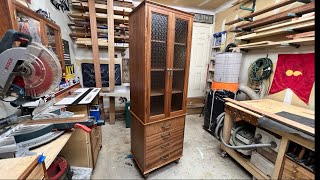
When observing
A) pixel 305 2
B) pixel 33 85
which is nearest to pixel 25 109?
pixel 33 85

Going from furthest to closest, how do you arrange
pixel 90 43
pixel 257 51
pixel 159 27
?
pixel 90 43
pixel 257 51
pixel 159 27

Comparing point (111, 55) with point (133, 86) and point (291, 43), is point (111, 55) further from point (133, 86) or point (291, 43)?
point (291, 43)

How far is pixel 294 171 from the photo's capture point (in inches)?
52.7

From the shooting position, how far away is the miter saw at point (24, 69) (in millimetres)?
840

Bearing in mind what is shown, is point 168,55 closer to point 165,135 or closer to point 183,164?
point 165,135

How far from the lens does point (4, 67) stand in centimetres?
83

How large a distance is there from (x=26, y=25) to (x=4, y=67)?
36.2 inches

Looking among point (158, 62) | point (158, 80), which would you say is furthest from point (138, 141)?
point (158, 62)

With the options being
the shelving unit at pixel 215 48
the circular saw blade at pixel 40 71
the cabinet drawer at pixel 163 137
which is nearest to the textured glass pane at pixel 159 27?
the circular saw blade at pixel 40 71

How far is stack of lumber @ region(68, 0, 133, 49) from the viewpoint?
273 cm

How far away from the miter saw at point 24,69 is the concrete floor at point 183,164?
1.28 meters

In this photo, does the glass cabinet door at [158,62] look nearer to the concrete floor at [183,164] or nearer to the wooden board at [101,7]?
the concrete floor at [183,164]

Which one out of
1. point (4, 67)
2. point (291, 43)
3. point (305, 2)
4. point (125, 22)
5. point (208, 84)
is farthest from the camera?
point (208, 84)

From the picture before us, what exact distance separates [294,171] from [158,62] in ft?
5.53
